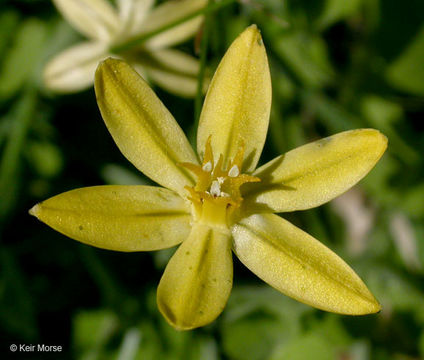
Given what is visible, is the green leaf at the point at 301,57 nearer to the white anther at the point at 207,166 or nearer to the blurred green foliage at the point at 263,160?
the blurred green foliage at the point at 263,160

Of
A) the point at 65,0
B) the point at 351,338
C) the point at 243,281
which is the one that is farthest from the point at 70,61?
the point at 351,338

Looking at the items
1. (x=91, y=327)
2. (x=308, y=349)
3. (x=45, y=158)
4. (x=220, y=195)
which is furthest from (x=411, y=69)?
(x=91, y=327)

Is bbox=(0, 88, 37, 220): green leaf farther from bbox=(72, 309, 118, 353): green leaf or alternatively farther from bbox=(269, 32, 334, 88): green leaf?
bbox=(269, 32, 334, 88): green leaf

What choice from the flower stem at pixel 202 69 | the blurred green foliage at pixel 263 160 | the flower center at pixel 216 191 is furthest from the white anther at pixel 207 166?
the blurred green foliage at pixel 263 160

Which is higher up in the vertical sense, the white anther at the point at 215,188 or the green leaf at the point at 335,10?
the green leaf at the point at 335,10

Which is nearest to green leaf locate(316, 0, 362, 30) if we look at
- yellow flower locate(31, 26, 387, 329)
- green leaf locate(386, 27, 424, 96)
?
green leaf locate(386, 27, 424, 96)

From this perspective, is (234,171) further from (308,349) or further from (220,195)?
(308,349)
